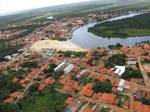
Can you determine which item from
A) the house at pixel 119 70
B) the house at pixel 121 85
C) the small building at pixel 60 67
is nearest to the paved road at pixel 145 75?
the house at pixel 119 70

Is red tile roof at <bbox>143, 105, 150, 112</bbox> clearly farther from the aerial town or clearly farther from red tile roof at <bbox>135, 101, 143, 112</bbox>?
red tile roof at <bbox>135, 101, 143, 112</bbox>

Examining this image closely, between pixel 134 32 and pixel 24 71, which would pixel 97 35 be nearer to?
pixel 134 32

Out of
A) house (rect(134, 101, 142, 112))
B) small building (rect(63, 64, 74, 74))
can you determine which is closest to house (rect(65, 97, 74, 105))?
house (rect(134, 101, 142, 112))

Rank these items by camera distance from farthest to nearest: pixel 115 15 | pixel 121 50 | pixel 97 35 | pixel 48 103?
1. pixel 115 15
2. pixel 97 35
3. pixel 121 50
4. pixel 48 103

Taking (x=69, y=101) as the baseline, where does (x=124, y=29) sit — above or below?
below

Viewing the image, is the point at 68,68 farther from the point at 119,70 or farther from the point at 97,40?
the point at 97,40

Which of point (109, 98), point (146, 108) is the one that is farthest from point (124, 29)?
point (146, 108)

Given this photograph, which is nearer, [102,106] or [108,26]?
[102,106]

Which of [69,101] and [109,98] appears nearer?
[109,98]

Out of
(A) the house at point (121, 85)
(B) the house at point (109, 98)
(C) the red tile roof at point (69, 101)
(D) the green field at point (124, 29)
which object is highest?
(A) the house at point (121, 85)

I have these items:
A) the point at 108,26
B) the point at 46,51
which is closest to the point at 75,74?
the point at 46,51

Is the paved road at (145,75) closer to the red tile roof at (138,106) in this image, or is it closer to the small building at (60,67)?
the red tile roof at (138,106)
